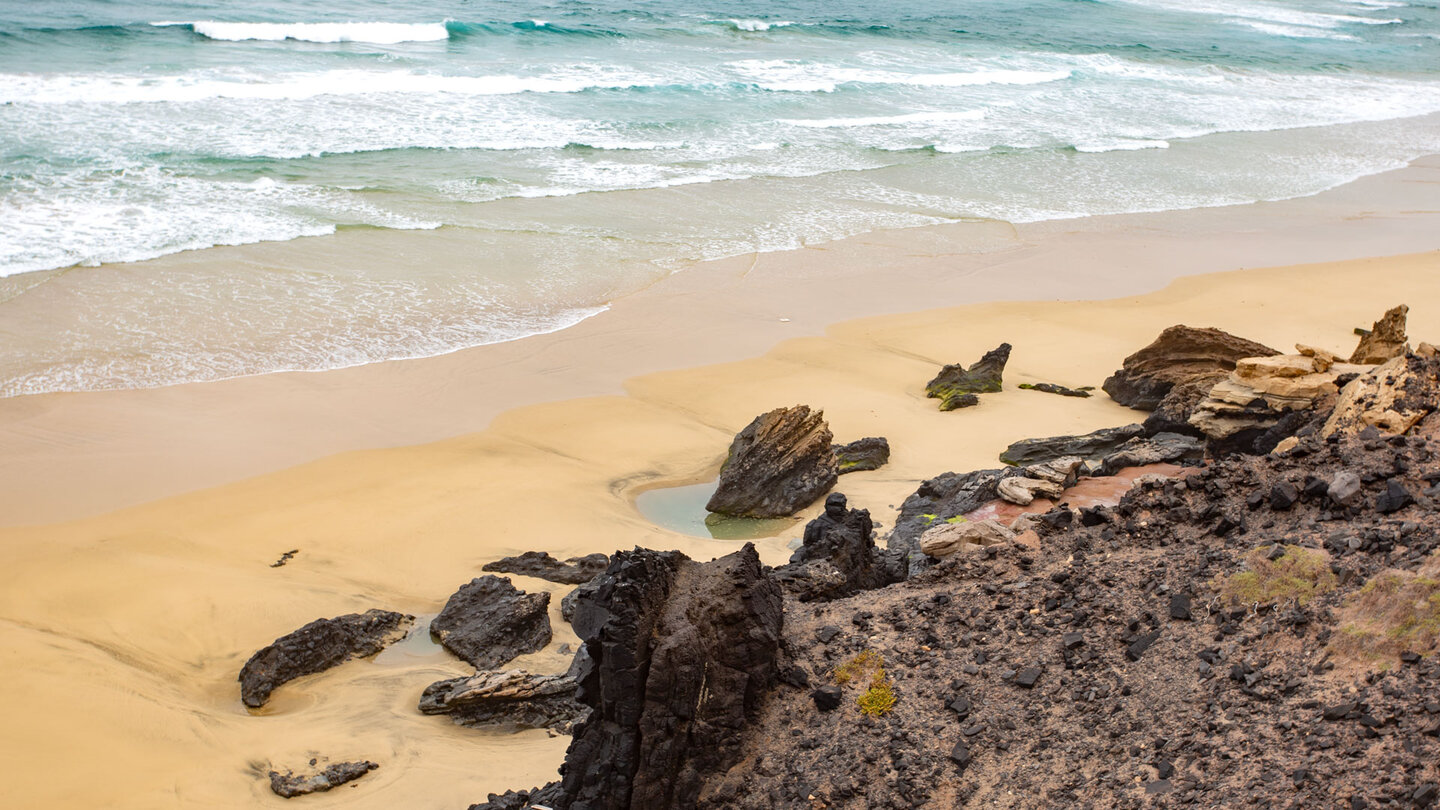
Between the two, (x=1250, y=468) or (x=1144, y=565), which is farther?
(x=1250, y=468)

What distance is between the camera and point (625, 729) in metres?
4.88

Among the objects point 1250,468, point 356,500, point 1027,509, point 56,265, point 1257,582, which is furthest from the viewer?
point 56,265

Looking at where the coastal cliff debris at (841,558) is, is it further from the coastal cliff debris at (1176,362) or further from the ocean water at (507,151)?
the ocean water at (507,151)

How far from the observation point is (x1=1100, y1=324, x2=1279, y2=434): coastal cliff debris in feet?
37.2

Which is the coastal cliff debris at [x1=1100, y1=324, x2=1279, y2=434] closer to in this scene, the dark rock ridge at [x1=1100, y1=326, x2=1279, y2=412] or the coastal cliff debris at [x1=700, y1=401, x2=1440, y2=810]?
the dark rock ridge at [x1=1100, y1=326, x2=1279, y2=412]

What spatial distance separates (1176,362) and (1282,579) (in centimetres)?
692

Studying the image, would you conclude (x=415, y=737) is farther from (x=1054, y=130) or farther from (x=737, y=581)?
(x=1054, y=130)

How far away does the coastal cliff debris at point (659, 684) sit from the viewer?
4.84 m

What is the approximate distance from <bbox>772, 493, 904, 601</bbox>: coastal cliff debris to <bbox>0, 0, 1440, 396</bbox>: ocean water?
292 inches

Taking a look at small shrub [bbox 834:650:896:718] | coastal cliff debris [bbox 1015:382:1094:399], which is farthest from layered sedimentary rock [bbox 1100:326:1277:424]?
small shrub [bbox 834:650:896:718]

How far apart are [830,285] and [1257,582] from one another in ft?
38.0

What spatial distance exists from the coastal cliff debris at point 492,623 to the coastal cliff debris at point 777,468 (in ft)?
8.08

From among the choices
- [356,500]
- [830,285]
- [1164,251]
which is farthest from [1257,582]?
[1164,251]

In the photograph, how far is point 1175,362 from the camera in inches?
458
